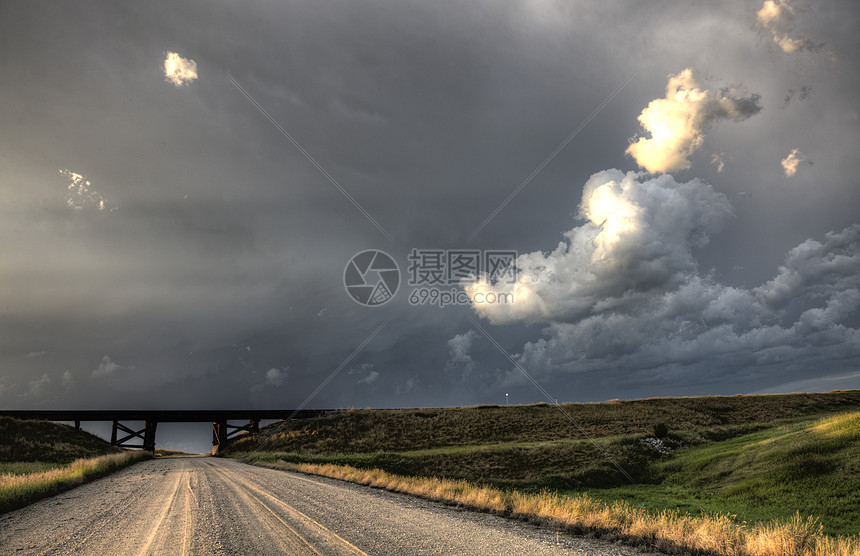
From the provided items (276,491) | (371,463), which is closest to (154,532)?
(276,491)

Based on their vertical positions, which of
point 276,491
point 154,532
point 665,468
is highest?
point 154,532

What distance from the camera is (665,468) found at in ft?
109

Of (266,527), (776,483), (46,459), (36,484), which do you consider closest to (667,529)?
(266,527)

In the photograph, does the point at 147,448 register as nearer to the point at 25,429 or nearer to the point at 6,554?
the point at 25,429

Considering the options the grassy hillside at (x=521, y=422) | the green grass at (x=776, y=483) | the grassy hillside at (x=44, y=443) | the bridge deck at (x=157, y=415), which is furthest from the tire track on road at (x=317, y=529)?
the bridge deck at (x=157, y=415)

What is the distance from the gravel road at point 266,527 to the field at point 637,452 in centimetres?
470

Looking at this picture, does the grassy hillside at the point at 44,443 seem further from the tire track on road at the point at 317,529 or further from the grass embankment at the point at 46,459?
the tire track on road at the point at 317,529

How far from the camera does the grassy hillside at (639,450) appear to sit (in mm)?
21734

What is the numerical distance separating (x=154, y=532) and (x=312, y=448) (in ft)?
153

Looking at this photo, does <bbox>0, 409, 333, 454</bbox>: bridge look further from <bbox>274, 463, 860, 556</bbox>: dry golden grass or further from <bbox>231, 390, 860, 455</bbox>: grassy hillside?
<bbox>274, 463, 860, 556</bbox>: dry golden grass

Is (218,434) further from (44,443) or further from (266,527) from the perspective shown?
(266,527)

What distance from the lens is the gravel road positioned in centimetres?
928

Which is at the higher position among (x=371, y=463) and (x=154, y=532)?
(x=154, y=532)

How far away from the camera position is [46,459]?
4097cm
